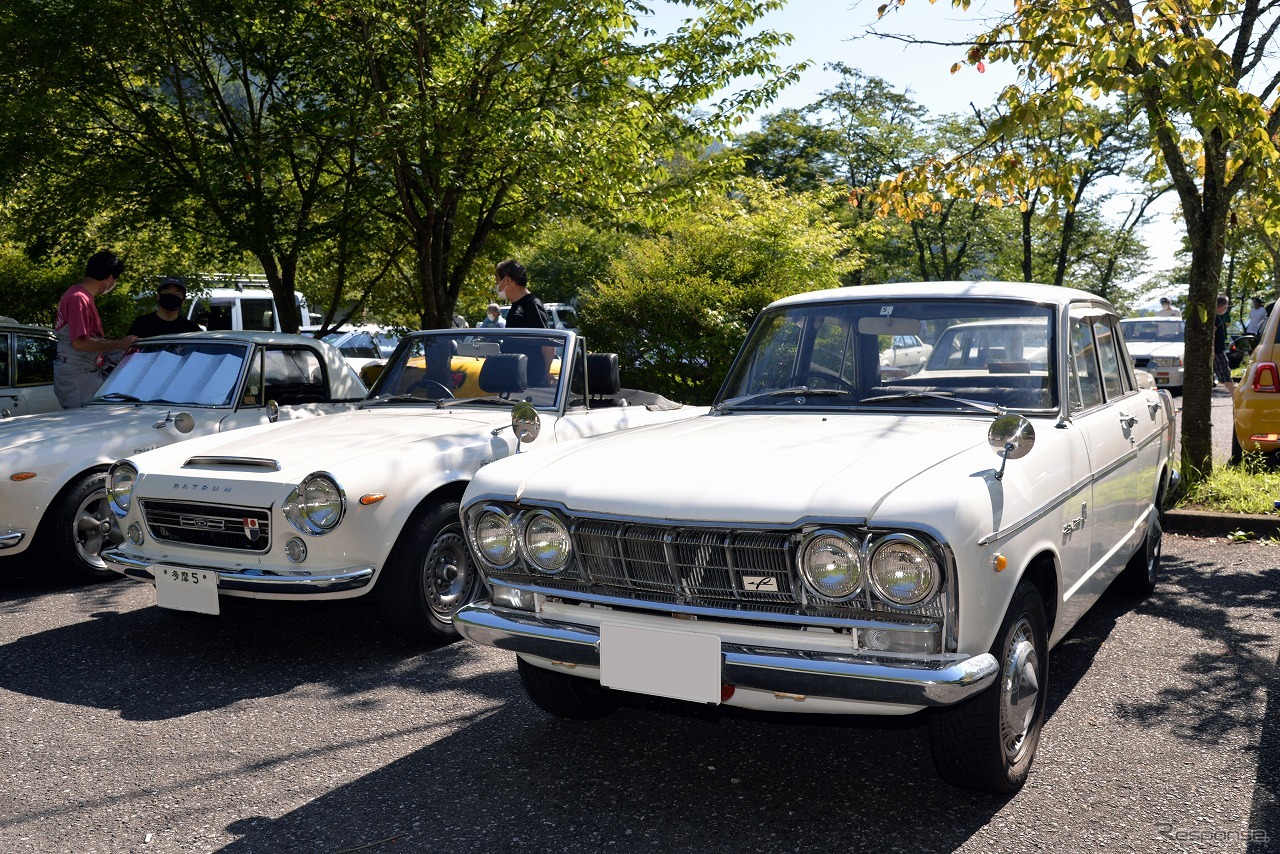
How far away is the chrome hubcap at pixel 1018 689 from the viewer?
3.33 metres

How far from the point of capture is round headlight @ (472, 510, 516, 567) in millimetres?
3615

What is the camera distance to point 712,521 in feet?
10.4

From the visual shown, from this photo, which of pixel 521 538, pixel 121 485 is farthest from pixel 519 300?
pixel 521 538

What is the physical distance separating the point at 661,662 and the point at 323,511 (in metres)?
2.24

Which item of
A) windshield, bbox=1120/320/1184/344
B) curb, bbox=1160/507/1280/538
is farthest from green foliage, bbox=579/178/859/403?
windshield, bbox=1120/320/1184/344

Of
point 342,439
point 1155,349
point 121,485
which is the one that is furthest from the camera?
point 1155,349

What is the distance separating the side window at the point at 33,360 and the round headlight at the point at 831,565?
23.8 ft

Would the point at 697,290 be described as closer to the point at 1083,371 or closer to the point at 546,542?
the point at 1083,371

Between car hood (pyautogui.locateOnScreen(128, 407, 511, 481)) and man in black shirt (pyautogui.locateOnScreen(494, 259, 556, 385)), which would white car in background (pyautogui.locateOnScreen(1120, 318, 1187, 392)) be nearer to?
man in black shirt (pyautogui.locateOnScreen(494, 259, 556, 385))

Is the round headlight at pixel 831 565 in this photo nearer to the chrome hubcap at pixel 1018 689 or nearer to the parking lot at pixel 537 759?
the parking lot at pixel 537 759

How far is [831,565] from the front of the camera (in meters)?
3.07

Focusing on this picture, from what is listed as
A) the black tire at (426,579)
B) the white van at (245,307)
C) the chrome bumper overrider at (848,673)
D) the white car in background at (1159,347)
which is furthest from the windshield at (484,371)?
the white car in background at (1159,347)

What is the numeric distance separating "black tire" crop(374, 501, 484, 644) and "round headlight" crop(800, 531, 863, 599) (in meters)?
2.24

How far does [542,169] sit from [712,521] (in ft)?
25.5
